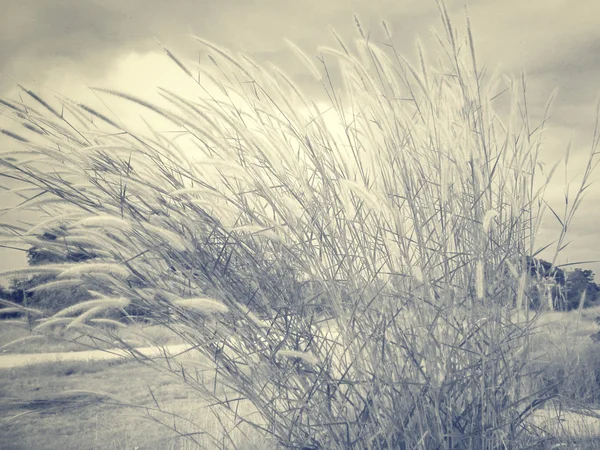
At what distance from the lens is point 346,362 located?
3.76ft

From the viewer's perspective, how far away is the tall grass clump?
1034 mm

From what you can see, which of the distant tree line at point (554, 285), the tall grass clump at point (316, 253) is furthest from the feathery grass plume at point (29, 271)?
the distant tree line at point (554, 285)

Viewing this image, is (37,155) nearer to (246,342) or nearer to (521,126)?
(246,342)

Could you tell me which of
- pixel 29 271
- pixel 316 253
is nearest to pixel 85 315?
pixel 29 271

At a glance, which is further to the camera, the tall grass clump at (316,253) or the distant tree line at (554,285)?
the distant tree line at (554,285)

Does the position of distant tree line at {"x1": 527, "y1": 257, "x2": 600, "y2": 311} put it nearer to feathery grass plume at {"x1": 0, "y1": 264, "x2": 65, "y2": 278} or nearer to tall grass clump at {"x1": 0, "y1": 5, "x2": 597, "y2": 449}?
tall grass clump at {"x1": 0, "y1": 5, "x2": 597, "y2": 449}

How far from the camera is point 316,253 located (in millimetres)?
1098

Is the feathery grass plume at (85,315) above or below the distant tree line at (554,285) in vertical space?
below

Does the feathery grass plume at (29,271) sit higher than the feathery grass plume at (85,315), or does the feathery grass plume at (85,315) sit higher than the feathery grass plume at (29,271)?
the feathery grass plume at (29,271)

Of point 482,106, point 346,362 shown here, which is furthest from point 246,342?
point 482,106

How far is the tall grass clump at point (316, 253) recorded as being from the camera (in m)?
1.03

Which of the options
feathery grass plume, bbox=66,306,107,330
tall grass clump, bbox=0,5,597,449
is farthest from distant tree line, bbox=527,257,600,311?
feathery grass plume, bbox=66,306,107,330

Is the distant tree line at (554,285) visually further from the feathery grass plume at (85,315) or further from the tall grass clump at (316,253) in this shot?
the feathery grass plume at (85,315)

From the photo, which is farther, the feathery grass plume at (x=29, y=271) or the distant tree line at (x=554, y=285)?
the distant tree line at (x=554, y=285)
